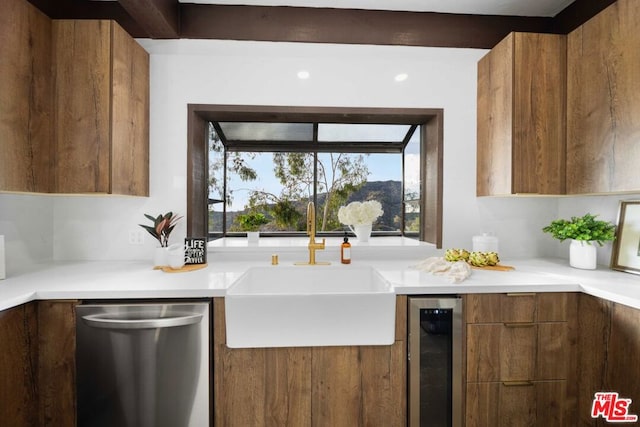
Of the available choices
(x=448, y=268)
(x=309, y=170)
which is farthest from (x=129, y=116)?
(x=448, y=268)

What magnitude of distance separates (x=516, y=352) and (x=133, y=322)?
1.77 m

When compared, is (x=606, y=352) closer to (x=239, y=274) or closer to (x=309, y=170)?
(x=239, y=274)

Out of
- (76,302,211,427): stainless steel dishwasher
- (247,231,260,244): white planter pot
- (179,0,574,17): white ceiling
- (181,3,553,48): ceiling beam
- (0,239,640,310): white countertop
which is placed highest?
(179,0,574,17): white ceiling

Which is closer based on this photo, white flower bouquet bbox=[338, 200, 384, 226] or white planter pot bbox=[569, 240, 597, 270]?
white planter pot bbox=[569, 240, 597, 270]

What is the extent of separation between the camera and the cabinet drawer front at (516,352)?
1438mm

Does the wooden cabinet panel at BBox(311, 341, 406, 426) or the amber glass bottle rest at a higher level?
the amber glass bottle

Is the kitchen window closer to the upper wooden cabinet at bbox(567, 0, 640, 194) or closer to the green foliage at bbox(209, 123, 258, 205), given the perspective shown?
the green foliage at bbox(209, 123, 258, 205)

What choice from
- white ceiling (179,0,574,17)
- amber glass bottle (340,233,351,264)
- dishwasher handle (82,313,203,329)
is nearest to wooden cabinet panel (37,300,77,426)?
dishwasher handle (82,313,203,329)

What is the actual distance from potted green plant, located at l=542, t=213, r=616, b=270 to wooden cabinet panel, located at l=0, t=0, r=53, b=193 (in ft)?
9.77

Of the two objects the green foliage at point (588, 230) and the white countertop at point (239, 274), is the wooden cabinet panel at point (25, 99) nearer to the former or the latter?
the white countertop at point (239, 274)

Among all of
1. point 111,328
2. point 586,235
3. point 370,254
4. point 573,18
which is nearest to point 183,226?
point 111,328

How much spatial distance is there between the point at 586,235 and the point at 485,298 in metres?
0.88

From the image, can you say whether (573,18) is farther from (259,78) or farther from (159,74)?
(159,74)

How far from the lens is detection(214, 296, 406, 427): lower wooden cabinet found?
137 centimetres
